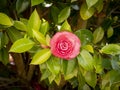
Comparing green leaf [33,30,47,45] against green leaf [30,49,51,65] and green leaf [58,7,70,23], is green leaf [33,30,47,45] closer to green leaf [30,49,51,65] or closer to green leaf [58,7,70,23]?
green leaf [30,49,51,65]

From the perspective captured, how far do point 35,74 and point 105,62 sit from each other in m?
0.67

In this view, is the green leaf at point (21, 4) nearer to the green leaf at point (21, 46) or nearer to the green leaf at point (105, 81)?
the green leaf at point (21, 46)

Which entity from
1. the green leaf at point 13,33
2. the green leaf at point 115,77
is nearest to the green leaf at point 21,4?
the green leaf at point 13,33

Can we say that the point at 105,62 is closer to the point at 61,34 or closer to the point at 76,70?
the point at 76,70

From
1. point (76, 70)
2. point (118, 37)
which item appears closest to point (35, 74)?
point (118, 37)

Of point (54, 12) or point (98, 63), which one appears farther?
point (54, 12)

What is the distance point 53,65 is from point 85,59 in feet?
0.36

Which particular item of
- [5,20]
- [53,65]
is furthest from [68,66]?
[5,20]

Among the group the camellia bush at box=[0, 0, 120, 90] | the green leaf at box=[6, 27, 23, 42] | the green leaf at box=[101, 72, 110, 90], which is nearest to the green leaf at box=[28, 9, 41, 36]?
the camellia bush at box=[0, 0, 120, 90]

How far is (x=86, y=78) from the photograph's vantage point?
3.39ft

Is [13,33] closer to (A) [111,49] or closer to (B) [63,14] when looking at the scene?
(B) [63,14]

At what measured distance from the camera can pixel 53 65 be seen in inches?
34.8

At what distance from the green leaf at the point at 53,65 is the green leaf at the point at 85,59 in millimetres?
74

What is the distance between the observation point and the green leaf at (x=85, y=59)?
894mm
